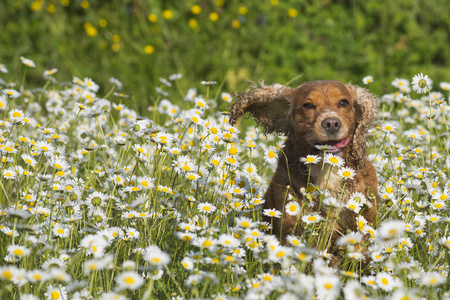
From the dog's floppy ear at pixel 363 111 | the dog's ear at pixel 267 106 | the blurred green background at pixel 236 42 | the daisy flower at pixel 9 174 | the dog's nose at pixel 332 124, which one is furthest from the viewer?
the blurred green background at pixel 236 42

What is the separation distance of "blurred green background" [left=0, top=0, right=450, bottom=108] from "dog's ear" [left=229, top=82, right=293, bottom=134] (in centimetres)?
335

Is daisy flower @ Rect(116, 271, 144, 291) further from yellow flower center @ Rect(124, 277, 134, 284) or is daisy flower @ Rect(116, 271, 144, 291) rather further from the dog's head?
the dog's head

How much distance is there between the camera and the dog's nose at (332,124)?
3496 mm

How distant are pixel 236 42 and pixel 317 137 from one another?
4.78 meters

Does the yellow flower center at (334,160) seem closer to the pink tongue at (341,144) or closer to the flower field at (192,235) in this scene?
the flower field at (192,235)

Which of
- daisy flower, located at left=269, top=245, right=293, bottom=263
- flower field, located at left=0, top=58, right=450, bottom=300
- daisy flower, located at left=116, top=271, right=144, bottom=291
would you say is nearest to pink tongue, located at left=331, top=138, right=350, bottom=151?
flower field, located at left=0, top=58, right=450, bottom=300

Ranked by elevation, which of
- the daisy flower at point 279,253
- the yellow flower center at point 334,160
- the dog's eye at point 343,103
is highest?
the dog's eye at point 343,103

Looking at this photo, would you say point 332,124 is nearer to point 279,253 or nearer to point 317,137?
point 317,137

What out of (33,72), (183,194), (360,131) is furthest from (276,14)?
(183,194)

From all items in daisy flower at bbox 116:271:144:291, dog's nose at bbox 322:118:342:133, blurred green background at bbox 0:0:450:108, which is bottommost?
daisy flower at bbox 116:271:144:291

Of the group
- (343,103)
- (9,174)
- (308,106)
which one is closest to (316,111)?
(308,106)

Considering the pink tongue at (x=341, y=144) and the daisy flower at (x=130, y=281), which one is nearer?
the daisy flower at (x=130, y=281)

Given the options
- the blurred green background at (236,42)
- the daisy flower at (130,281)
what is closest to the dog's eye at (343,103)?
the daisy flower at (130,281)

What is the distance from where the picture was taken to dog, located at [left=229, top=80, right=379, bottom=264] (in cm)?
353
